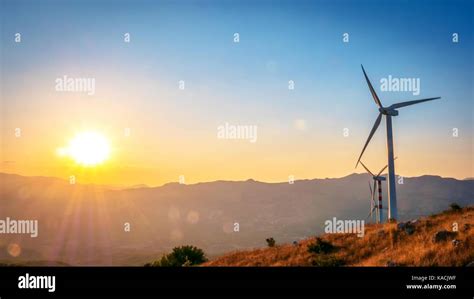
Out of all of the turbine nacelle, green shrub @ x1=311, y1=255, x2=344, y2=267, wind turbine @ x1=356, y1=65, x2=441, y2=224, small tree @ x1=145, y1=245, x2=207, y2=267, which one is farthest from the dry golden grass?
the turbine nacelle

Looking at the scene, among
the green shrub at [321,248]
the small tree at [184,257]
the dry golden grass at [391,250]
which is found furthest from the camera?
the small tree at [184,257]

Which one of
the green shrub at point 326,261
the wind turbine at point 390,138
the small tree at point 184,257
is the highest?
the wind turbine at point 390,138

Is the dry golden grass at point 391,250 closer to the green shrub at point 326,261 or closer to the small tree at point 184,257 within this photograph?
the green shrub at point 326,261

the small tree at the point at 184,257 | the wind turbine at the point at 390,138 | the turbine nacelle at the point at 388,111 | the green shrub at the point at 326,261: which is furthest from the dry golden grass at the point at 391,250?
the turbine nacelle at the point at 388,111

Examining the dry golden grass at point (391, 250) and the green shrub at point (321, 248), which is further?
the green shrub at point (321, 248)

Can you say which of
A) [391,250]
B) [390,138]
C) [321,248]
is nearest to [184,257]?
[321,248]

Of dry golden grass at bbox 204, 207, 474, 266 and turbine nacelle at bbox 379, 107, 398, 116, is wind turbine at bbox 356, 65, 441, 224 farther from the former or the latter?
dry golden grass at bbox 204, 207, 474, 266

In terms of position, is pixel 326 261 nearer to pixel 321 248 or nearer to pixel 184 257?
pixel 321 248
